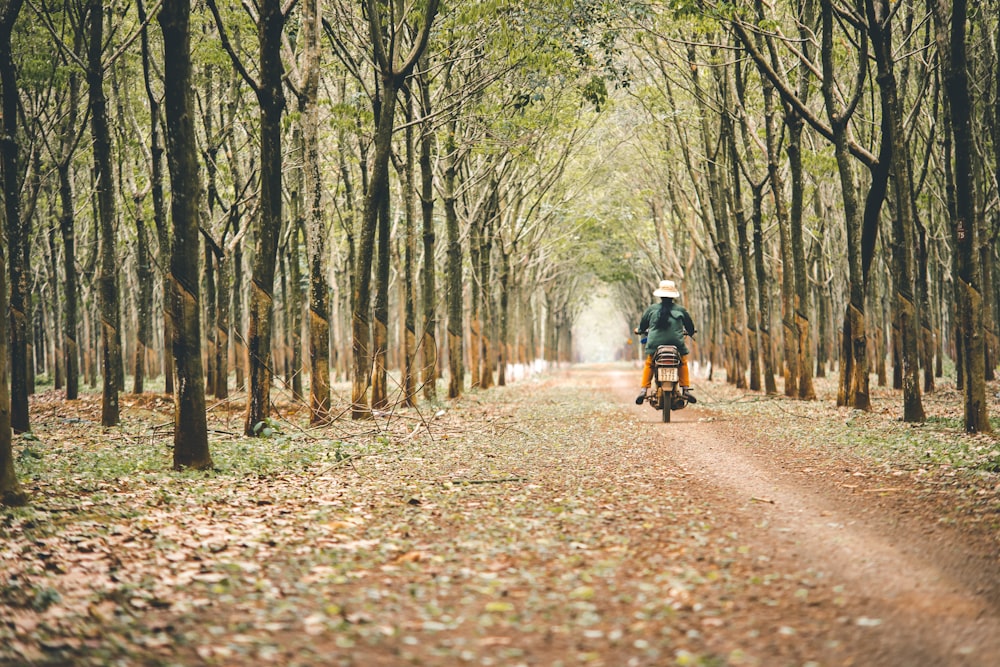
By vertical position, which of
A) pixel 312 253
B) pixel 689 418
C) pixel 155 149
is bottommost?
pixel 689 418

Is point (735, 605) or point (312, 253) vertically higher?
point (312, 253)

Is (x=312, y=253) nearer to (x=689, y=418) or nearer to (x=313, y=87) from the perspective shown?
(x=313, y=87)

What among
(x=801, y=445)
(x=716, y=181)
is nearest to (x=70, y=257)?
(x=801, y=445)

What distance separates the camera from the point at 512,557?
5566 mm

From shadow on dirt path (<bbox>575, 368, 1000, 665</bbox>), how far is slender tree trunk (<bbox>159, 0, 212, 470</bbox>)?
5.71m

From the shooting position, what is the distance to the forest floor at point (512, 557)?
3.92 metres

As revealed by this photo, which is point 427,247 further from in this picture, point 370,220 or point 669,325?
point 669,325

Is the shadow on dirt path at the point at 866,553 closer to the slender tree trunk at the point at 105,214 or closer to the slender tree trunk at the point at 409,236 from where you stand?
the slender tree trunk at the point at 409,236

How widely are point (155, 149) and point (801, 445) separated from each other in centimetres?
1573

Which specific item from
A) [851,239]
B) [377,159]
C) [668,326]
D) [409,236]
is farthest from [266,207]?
[851,239]

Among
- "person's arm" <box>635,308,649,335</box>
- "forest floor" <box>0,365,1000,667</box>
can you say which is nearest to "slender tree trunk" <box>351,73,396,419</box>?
"forest floor" <box>0,365,1000,667</box>

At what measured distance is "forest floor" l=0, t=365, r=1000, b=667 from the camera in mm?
3922

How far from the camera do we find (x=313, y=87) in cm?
1283

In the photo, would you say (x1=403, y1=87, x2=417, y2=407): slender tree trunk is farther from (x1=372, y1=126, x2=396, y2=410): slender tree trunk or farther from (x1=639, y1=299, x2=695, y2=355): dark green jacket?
(x1=639, y1=299, x2=695, y2=355): dark green jacket
